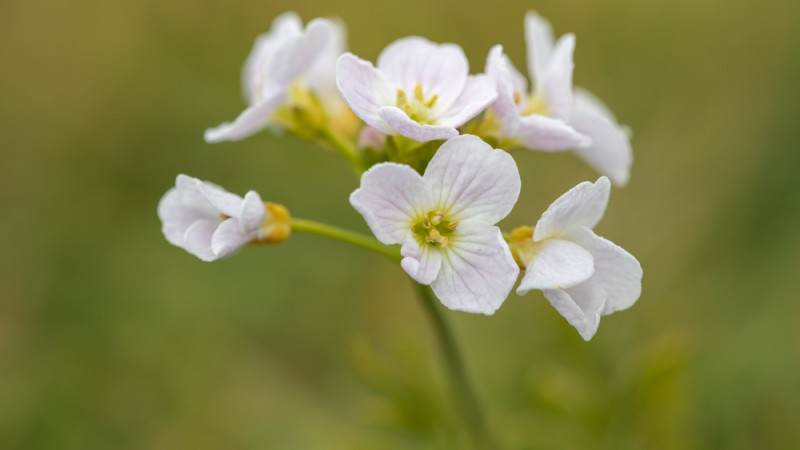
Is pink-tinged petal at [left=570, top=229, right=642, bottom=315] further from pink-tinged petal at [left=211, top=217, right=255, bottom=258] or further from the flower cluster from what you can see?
pink-tinged petal at [left=211, top=217, right=255, bottom=258]

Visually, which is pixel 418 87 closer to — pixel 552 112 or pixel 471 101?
pixel 471 101

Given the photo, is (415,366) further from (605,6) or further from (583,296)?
(605,6)

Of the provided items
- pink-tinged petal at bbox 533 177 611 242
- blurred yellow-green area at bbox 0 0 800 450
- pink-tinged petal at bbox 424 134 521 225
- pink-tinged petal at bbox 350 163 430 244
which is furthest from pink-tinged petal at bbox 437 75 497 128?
blurred yellow-green area at bbox 0 0 800 450

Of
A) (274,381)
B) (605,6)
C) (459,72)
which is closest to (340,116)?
(459,72)

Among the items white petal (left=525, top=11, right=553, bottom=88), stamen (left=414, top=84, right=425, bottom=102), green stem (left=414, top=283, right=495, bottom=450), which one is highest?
white petal (left=525, top=11, right=553, bottom=88)

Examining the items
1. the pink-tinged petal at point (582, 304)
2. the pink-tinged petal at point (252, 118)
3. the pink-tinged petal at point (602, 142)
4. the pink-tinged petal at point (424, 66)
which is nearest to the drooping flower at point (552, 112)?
the pink-tinged petal at point (602, 142)

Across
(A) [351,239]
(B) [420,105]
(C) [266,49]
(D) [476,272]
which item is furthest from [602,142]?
(C) [266,49]
